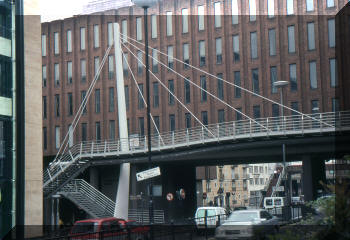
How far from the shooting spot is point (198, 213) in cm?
3144

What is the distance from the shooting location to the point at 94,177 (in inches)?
1957

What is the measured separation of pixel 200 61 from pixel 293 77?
10.5 m

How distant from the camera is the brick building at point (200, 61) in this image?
56688mm

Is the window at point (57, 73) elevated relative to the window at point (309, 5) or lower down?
lower down

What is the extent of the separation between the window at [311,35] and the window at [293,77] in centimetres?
244

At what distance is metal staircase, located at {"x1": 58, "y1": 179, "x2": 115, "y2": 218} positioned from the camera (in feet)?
140

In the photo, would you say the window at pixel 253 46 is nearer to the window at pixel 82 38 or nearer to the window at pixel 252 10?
the window at pixel 252 10

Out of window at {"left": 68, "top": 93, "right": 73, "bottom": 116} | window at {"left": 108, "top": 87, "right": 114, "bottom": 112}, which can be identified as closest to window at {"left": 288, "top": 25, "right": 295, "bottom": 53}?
window at {"left": 108, "top": 87, "right": 114, "bottom": 112}

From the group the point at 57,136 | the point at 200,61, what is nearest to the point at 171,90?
the point at 200,61

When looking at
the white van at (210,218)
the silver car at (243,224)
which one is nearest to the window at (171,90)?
the white van at (210,218)

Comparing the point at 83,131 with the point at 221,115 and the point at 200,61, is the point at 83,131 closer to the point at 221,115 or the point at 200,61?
the point at 200,61

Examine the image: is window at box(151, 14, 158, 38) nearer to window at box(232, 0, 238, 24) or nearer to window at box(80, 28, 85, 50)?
window at box(80, 28, 85, 50)

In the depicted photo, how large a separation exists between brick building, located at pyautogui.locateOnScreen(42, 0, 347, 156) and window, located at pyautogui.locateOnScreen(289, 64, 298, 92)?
0.10 meters

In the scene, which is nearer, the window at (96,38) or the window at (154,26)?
the window at (154,26)
